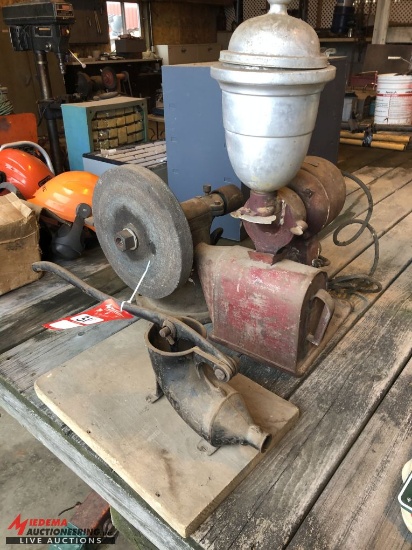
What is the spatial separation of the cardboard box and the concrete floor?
72 centimetres

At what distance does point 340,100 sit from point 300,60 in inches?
57.6

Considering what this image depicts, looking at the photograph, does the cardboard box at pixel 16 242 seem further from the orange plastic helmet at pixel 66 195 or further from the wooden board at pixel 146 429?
the wooden board at pixel 146 429

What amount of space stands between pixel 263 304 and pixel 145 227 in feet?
1.20

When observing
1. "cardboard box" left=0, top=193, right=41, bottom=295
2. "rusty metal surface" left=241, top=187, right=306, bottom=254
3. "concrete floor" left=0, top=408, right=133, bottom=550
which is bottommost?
"concrete floor" left=0, top=408, right=133, bottom=550

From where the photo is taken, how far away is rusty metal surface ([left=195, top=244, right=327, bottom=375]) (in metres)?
1.07

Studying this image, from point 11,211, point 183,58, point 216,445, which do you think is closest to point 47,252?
point 11,211

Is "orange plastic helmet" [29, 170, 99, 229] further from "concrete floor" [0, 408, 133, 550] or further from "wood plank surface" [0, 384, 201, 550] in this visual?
"concrete floor" [0, 408, 133, 550]

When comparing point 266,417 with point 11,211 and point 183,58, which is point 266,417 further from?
point 183,58

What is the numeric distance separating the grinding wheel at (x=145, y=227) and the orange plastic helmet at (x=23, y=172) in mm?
832

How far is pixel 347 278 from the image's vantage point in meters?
1.50

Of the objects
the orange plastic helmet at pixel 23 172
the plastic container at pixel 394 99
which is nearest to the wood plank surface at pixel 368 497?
the orange plastic helmet at pixel 23 172

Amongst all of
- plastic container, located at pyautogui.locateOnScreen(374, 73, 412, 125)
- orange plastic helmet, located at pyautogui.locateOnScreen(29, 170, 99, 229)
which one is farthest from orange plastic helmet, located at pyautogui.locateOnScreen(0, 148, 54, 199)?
plastic container, located at pyautogui.locateOnScreen(374, 73, 412, 125)

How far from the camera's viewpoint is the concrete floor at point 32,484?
1.64 m

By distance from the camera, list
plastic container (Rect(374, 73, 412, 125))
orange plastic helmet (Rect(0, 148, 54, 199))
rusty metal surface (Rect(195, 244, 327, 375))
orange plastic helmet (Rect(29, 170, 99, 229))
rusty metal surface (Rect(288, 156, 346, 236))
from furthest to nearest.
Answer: plastic container (Rect(374, 73, 412, 125)) < orange plastic helmet (Rect(0, 148, 54, 199)) < orange plastic helmet (Rect(29, 170, 99, 229)) < rusty metal surface (Rect(288, 156, 346, 236)) < rusty metal surface (Rect(195, 244, 327, 375))
